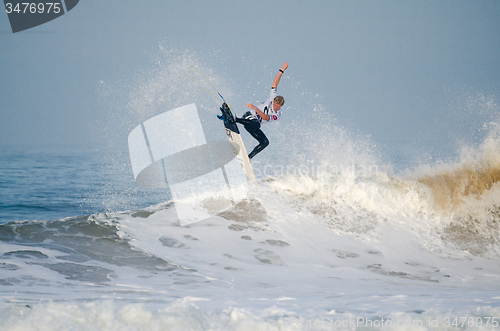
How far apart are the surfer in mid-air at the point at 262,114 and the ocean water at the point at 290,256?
3.51 feet

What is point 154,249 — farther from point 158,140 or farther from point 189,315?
point 189,315

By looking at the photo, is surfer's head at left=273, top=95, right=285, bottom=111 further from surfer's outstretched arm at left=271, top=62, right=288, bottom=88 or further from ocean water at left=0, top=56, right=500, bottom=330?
ocean water at left=0, top=56, right=500, bottom=330

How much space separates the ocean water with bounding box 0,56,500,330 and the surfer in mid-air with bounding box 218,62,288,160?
107cm

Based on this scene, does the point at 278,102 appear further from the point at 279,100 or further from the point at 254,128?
the point at 254,128

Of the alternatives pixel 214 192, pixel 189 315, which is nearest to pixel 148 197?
pixel 214 192

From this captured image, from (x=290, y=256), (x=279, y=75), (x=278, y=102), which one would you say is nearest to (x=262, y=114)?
(x=278, y=102)

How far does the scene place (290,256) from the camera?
6.55 meters

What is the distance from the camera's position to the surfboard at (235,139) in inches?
300

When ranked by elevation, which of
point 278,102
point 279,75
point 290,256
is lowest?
point 290,256

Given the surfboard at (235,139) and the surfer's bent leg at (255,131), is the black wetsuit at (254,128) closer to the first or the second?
the surfer's bent leg at (255,131)

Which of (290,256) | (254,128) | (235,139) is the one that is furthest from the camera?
(235,139)

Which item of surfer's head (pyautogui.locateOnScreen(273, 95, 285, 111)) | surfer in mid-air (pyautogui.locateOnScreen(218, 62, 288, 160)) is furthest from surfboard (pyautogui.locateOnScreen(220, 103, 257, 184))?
surfer's head (pyautogui.locateOnScreen(273, 95, 285, 111))

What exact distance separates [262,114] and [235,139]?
974 millimetres

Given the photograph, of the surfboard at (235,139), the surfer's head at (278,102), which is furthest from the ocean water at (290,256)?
the surfer's head at (278,102)
